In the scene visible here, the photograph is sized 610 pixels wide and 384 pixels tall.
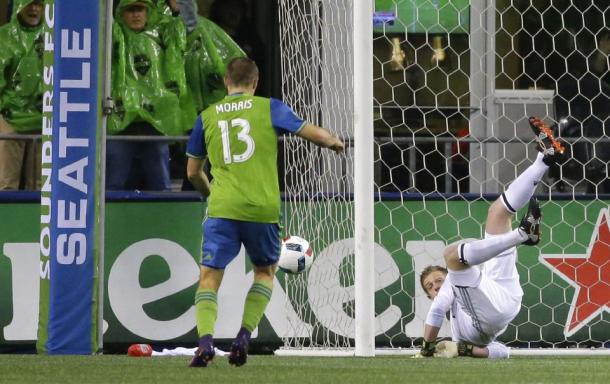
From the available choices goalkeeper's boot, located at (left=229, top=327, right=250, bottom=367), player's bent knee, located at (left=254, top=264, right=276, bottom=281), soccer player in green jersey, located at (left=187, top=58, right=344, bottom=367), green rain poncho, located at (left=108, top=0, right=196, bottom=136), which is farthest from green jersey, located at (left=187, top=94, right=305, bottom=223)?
green rain poncho, located at (left=108, top=0, right=196, bottom=136)

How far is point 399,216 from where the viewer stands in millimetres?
11312

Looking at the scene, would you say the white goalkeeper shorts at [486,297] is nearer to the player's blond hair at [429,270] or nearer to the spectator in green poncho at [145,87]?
the player's blond hair at [429,270]

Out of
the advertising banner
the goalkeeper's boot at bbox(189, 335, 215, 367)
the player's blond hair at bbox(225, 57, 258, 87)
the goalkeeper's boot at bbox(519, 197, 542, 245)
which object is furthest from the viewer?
the advertising banner

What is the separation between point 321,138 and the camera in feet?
27.6

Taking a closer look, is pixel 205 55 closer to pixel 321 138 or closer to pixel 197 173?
pixel 197 173

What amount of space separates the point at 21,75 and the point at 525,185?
12.3 feet

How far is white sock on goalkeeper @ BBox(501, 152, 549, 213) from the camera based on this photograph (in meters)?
9.88

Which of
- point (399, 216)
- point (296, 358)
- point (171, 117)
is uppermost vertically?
point (171, 117)

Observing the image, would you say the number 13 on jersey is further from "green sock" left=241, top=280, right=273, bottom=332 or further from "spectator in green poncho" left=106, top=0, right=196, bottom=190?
"spectator in green poncho" left=106, top=0, right=196, bottom=190

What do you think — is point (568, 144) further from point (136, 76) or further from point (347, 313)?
point (136, 76)

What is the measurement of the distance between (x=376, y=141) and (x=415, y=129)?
0.92 m

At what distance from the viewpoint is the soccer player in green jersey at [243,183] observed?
8.56 m

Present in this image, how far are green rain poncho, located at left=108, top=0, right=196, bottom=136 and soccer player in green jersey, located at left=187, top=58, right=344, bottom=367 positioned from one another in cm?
260

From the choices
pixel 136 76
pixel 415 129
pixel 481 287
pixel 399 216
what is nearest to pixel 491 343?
pixel 481 287
